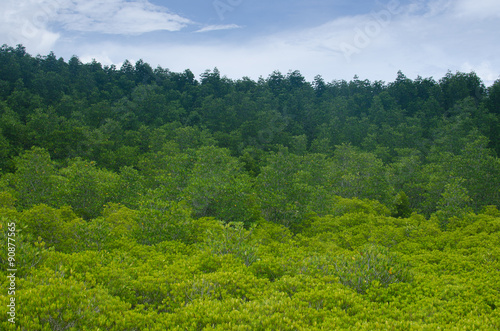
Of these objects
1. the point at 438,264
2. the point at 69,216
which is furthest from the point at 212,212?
Answer: the point at 438,264

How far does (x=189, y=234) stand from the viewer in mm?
16547

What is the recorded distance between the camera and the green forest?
24.9ft

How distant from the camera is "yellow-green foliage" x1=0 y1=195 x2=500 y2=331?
7.07 meters

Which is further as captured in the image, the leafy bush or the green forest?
the leafy bush

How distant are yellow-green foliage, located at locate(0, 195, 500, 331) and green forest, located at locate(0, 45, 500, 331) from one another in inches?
1.8

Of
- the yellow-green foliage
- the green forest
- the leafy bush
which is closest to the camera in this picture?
the yellow-green foliage

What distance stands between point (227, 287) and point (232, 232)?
4.78 metres

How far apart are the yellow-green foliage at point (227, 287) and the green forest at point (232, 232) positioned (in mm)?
45

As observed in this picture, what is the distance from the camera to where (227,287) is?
9.15 m

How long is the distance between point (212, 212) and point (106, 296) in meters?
15.2

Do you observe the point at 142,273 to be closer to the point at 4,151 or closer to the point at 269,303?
the point at 269,303

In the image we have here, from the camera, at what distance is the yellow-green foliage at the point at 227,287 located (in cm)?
707

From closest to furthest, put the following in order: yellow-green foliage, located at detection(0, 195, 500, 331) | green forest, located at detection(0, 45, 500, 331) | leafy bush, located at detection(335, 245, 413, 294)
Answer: yellow-green foliage, located at detection(0, 195, 500, 331), green forest, located at detection(0, 45, 500, 331), leafy bush, located at detection(335, 245, 413, 294)

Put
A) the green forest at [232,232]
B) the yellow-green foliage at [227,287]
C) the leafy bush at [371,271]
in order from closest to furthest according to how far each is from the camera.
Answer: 1. the yellow-green foliage at [227,287]
2. the green forest at [232,232]
3. the leafy bush at [371,271]
